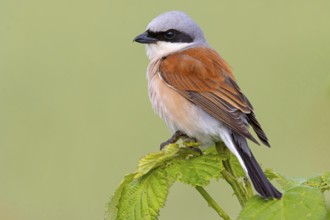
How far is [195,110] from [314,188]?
1.44 m

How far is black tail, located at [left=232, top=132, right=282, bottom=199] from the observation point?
2434 millimetres

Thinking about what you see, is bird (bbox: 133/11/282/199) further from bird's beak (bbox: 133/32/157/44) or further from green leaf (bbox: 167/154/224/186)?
green leaf (bbox: 167/154/224/186)

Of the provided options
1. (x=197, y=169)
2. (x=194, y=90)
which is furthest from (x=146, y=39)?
(x=197, y=169)

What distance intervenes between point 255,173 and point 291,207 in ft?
1.92

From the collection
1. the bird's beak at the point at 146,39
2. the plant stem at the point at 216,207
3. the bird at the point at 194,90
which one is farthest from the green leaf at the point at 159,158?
the bird's beak at the point at 146,39

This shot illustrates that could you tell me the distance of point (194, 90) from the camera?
3705 millimetres

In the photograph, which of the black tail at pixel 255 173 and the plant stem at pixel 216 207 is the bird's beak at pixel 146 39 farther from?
the plant stem at pixel 216 207

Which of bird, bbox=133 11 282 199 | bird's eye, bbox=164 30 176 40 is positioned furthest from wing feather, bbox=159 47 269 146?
bird's eye, bbox=164 30 176 40

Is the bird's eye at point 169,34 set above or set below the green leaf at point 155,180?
above

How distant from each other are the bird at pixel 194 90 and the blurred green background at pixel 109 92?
0.81 metres

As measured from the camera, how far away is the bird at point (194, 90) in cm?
347

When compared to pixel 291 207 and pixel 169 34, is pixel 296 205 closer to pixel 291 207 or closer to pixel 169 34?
pixel 291 207

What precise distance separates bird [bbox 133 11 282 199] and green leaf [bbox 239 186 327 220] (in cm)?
74

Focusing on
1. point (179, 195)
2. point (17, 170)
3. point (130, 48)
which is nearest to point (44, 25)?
point (130, 48)
